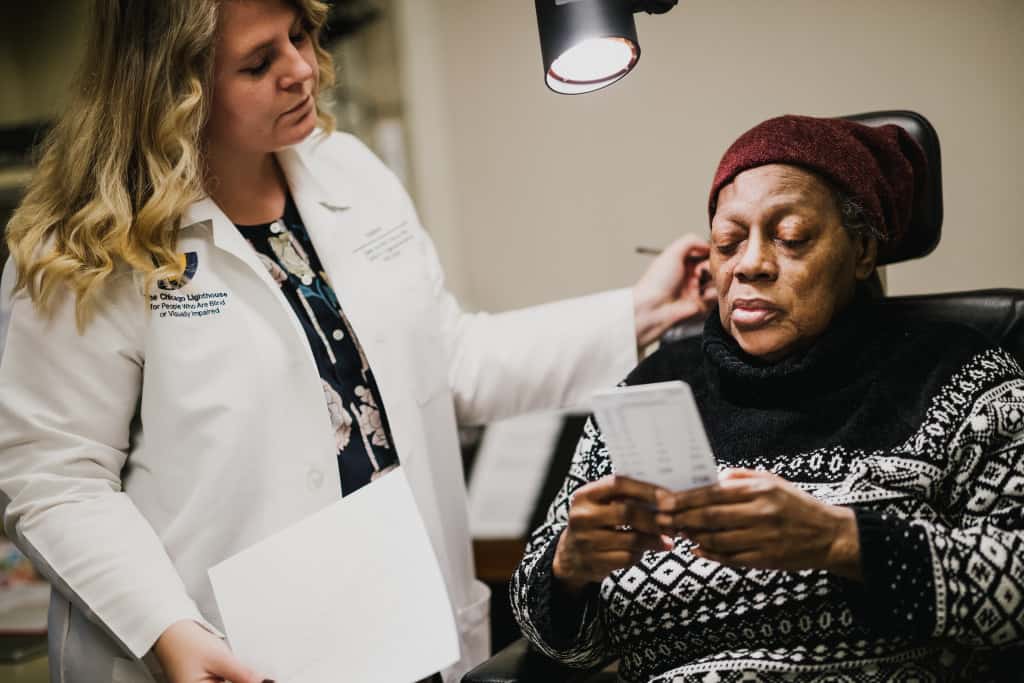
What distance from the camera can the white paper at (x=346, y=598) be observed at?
125cm

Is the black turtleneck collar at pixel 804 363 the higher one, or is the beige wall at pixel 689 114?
the beige wall at pixel 689 114

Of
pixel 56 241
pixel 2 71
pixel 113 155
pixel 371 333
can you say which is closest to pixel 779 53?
pixel 371 333

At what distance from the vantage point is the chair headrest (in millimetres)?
1373

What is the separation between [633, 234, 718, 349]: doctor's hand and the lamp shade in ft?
1.50

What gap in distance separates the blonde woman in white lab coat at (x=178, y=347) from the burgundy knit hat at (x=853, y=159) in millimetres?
651

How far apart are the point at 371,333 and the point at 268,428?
23cm

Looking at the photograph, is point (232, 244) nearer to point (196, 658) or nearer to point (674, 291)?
point (196, 658)

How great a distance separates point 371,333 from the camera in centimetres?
151

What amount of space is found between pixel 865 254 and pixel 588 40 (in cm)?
53

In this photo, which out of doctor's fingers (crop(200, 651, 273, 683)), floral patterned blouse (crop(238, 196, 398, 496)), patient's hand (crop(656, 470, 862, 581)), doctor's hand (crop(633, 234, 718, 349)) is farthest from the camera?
doctor's hand (crop(633, 234, 718, 349))

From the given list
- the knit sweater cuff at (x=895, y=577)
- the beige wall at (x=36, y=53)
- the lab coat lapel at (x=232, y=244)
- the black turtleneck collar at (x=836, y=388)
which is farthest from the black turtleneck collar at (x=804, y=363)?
the beige wall at (x=36, y=53)

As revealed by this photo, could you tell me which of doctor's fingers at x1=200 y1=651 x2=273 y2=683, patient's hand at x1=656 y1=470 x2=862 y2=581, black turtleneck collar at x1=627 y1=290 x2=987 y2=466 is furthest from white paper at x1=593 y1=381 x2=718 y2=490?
doctor's fingers at x1=200 y1=651 x2=273 y2=683

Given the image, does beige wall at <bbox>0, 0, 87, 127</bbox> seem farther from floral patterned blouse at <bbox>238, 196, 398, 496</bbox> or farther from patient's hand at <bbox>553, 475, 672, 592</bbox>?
patient's hand at <bbox>553, 475, 672, 592</bbox>

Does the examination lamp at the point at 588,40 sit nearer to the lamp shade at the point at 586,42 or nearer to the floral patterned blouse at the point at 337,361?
the lamp shade at the point at 586,42
